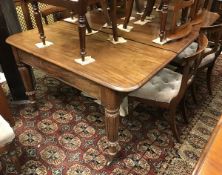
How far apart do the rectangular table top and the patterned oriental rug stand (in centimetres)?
65

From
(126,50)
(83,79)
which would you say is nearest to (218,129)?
(83,79)

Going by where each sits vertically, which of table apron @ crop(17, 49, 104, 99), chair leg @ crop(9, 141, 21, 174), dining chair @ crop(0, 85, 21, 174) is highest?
table apron @ crop(17, 49, 104, 99)

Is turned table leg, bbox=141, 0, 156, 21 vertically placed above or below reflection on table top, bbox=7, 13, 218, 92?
above

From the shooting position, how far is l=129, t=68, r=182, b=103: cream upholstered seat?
1533 mm

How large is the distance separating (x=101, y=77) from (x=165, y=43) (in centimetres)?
62

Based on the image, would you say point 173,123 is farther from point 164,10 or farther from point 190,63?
point 164,10

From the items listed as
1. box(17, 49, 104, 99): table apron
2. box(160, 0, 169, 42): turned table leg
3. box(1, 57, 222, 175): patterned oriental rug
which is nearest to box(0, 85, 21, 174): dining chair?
box(1, 57, 222, 175): patterned oriental rug

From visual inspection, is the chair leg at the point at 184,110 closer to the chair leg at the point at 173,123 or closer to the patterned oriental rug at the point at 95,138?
the patterned oriental rug at the point at 95,138

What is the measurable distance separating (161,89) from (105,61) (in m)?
0.49

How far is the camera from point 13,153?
1399 mm

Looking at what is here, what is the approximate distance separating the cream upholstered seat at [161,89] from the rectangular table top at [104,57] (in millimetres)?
268

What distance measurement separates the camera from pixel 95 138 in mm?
1727

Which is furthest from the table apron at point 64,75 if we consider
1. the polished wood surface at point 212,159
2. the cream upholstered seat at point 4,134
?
the polished wood surface at point 212,159

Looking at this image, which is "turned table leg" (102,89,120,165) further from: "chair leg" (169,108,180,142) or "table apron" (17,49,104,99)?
"chair leg" (169,108,180,142)
